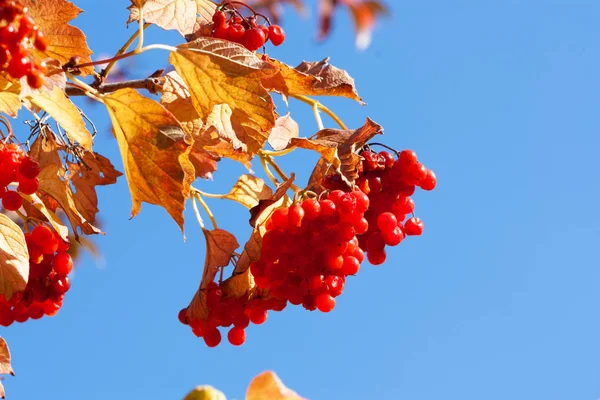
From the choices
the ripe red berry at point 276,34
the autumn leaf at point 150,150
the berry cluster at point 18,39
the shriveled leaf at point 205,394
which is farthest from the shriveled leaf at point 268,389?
the ripe red berry at point 276,34

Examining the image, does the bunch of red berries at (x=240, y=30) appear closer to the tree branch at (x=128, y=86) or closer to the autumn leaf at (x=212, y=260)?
the tree branch at (x=128, y=86)

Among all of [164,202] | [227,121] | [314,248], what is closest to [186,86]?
[227,121]

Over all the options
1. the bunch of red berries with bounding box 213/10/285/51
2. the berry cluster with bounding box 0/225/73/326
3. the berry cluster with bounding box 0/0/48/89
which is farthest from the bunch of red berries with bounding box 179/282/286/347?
the berry cluster with bounding box 0/0/48/89

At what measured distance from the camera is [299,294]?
178 centimetres

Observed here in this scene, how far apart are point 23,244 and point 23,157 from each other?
0.20 meters

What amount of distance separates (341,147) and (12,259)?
77 cm

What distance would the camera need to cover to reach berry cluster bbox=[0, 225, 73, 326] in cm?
191

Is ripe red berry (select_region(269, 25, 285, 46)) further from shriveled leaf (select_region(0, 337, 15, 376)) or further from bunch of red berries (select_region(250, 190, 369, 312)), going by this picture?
shriveled leaf (select_region(0, 337, 15, 376))

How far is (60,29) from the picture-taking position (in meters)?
1.70

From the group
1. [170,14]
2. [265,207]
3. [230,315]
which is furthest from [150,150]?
[230,315]

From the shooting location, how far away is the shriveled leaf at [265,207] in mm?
1809

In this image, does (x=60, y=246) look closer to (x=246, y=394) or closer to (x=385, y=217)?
(x=385, y=217)

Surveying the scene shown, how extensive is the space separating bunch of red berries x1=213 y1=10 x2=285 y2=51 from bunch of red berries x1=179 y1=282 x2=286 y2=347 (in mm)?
601

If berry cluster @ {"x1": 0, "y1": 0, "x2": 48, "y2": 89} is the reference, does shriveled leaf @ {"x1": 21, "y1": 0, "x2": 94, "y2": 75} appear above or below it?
above
